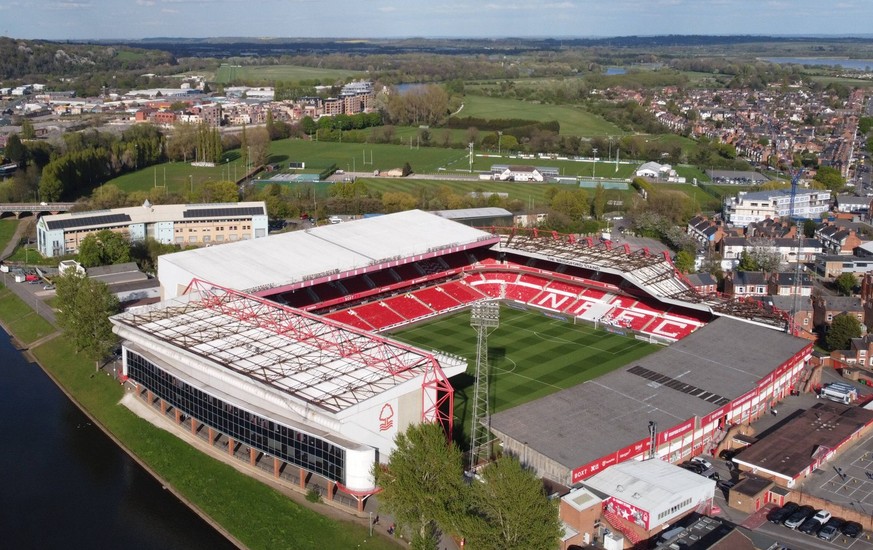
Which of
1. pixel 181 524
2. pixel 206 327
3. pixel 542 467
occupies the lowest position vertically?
pixel 181 524


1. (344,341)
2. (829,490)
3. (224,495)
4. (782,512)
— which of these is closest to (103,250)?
(344,341)

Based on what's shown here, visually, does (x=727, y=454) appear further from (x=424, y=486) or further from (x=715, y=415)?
(x=424, y=486)

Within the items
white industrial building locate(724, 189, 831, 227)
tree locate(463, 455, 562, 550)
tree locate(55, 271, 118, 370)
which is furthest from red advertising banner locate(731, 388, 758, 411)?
white industrial building locate(724, 189, 831, 227)

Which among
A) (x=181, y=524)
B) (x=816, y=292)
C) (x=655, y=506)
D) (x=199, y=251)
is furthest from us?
(x=816, y=292)

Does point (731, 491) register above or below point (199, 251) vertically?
below

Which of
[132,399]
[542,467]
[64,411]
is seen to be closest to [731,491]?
[542,467]

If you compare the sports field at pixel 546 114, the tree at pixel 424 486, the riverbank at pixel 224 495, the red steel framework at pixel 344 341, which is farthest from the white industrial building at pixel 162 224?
the sports field at pixel 546 114

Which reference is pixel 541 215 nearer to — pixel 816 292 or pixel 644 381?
pixel 816 292
